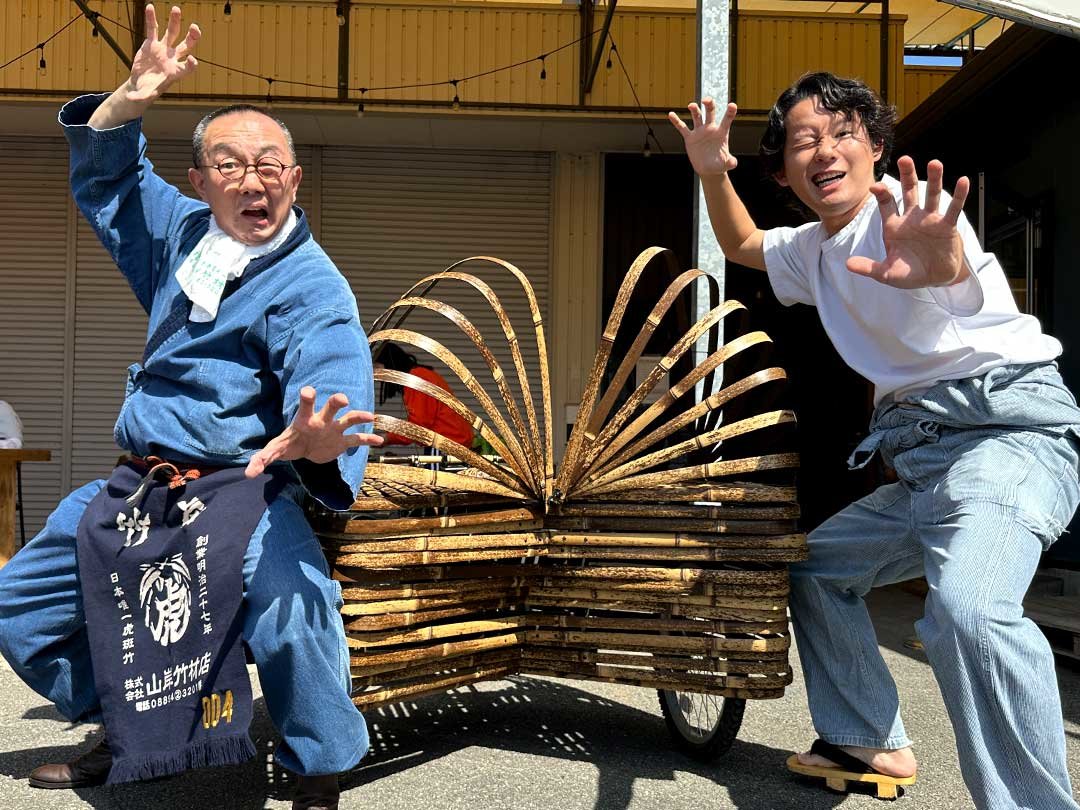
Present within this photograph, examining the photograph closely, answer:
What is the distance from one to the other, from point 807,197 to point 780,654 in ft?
3.91

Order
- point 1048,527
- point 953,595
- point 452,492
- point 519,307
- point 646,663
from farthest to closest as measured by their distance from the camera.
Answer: point 519,307 < point 646,663 < point 452,492 < point 1048,527 < point 953,595

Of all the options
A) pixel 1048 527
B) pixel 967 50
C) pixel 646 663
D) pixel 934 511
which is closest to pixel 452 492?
pixel 646 663

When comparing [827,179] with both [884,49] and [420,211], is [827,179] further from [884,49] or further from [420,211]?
[420,211]

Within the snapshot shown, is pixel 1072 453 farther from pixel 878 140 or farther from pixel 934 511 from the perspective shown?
pixel 878 140

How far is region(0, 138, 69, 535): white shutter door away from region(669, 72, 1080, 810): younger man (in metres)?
8.81

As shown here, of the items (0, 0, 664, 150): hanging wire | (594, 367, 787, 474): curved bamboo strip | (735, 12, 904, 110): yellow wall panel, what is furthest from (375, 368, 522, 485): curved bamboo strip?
(735, 12, 904, 110): yellow wall panel

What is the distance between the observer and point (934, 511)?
2.42 m

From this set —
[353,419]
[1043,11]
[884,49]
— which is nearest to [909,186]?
[353,419]

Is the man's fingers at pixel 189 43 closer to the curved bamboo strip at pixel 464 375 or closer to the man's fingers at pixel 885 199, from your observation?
the curved bamboo strip at pixel 464 375

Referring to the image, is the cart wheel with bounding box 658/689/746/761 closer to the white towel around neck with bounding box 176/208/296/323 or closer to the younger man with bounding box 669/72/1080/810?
the younger man with bounding box 669/72/1080/810

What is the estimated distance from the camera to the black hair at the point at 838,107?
2711mm

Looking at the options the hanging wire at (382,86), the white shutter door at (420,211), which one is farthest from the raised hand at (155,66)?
the white shutter door at (420,211)

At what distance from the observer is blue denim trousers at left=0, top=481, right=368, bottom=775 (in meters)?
2.34

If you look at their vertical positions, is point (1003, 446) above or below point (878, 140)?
below
